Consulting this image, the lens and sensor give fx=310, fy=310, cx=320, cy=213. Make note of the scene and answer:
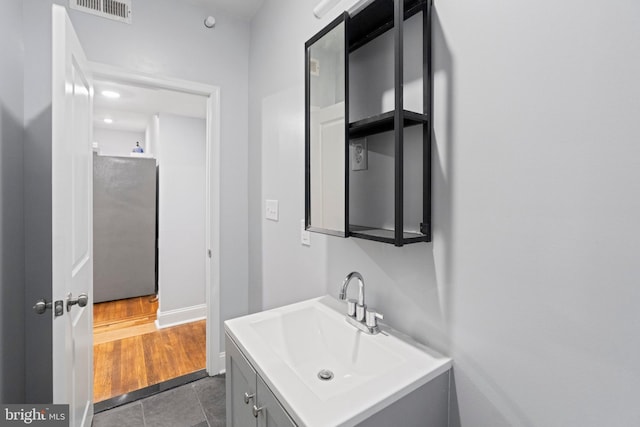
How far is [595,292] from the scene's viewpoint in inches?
25.5

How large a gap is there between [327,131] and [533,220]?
78 centimetres

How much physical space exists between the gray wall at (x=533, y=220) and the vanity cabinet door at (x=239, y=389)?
0.54 metres

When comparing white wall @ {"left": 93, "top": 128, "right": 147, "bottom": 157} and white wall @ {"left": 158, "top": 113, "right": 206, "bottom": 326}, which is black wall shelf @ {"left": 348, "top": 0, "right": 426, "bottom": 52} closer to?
white wall @ {"left": 158, "top": 113, "right": 206, "bottom": 326}

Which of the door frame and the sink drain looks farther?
the door frame

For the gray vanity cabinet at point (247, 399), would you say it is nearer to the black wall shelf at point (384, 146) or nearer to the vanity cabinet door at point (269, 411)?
the vanity cabinet door at point (269, 411)

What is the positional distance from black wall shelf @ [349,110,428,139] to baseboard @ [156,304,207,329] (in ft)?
9.61

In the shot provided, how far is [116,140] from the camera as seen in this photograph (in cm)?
537

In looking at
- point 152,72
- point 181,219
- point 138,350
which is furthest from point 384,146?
point 181,219

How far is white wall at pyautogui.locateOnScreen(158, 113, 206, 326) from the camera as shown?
10.8ft

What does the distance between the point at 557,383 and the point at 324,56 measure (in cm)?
128

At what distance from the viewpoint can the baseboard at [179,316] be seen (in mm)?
3160

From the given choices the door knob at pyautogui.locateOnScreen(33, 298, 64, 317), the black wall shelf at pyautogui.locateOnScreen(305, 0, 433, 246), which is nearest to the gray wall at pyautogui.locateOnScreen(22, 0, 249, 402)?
the door knob at pyautogui.locateOnScreen(33, 298, 64, 317)

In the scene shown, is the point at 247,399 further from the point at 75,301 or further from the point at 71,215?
the point at 71,215

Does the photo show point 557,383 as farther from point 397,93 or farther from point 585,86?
point 397,93
